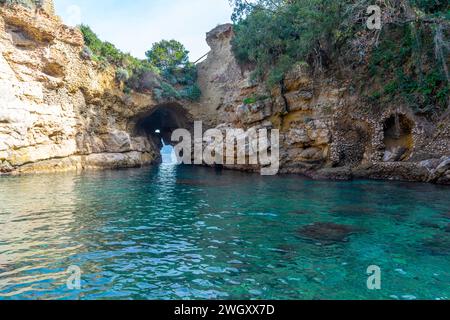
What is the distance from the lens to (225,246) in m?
7.14

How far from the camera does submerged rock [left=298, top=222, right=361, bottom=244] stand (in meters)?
7.70

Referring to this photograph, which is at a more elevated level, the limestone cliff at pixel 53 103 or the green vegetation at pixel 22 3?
the green vegetation at pixel 22 3

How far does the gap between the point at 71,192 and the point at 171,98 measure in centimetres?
2237

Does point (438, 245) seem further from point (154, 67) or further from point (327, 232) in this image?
point (154, 67)

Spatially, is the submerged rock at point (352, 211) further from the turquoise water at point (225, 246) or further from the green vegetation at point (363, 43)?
the green vegetation at point (363, 43)

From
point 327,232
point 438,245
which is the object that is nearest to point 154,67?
point 327,232

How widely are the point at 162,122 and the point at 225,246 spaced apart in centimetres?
3776

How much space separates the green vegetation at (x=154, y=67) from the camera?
29.7m

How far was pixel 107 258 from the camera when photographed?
20.7 feet

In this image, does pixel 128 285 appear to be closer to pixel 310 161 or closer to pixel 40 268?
pixel 40 268

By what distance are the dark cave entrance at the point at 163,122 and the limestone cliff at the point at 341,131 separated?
973cm

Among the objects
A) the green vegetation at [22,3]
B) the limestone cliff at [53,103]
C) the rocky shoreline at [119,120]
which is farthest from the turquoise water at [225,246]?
the green vegetation at [22,3]

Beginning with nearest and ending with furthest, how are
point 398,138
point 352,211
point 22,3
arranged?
point 352,211 → point 398,138 → point 22,3

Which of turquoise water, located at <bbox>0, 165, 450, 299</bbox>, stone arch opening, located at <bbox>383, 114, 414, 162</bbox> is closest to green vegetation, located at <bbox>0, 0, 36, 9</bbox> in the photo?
turquoise water, located at <bbox>0, 165, 450, 299</bbox>
